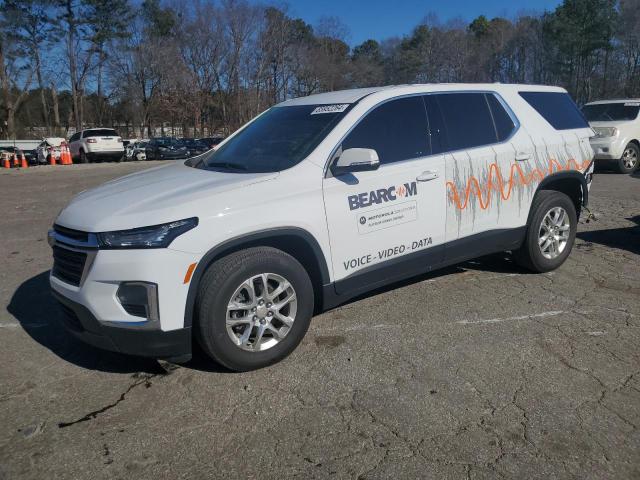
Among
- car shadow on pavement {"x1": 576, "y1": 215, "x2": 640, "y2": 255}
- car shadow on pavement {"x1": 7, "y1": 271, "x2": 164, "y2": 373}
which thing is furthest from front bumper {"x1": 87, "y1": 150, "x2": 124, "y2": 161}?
car shadow on pavement {"x1": 576, "y1": 215, "x2": 640, "y2": 255}

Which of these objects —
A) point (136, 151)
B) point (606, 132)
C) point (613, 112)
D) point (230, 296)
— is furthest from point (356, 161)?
point (136, 151)

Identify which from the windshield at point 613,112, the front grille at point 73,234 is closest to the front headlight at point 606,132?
the windshield at point 613,112

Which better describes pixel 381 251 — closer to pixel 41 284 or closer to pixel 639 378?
pixel 639 378

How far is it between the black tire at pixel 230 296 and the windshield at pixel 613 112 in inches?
510

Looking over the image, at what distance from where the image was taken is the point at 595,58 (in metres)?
48.1

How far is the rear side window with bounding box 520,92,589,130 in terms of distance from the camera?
5285 mm

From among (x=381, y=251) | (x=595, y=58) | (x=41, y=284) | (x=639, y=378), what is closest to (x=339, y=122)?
(x=381, y=251)

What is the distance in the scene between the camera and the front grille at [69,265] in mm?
3318

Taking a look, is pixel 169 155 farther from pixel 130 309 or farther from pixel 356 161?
pixel 130 309

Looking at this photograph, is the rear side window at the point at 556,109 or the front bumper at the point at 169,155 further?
the front bumper at the point at 169,155

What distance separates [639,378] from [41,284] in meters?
5.26

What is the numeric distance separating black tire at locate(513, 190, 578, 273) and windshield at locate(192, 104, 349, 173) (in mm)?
2204

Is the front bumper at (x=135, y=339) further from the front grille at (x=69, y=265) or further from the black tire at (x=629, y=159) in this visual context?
the black tire at (x=629, y=159)

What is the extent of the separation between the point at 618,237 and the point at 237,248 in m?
5.63
